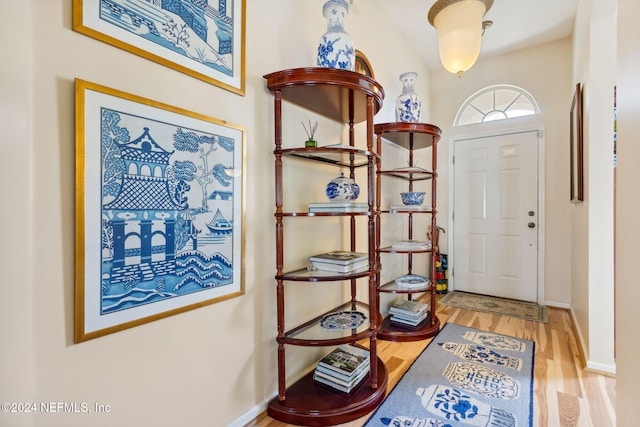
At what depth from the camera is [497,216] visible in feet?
11.8

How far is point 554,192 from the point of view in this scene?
3.29 metres

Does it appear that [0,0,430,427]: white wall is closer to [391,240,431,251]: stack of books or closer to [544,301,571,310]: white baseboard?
[391,240,431,251]: stack of books

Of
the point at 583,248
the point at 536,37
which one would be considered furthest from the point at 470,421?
the point at 536,37

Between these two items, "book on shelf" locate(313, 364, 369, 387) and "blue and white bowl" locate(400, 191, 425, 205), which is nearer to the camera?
"book on shelf" locate(313, 364, 369, 387)

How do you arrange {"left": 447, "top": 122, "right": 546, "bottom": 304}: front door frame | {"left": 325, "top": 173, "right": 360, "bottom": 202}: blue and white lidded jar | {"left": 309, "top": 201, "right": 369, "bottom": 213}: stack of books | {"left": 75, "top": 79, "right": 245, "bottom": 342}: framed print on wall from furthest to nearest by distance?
1. {"left": 447, "top": 122, "right": 546, "bottom": 304}: front door frame
2. {"left": 325, "top": 173, "right": 360, "bottom": 202}: blue and white lidded jar
3. {"left": 309, "top": 201, "right": 369, "bottom": 213}: stack of books
4. {"left": 75, "top": 79, "right": 245, "bottom": 342}: framed print on wall

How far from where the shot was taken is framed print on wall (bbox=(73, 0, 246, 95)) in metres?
1.02

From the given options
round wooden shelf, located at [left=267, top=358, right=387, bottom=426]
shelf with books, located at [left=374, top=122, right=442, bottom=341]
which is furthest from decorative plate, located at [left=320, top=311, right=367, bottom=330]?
shelf with books, located at [left=374, top=122, right=442, bottom=341]

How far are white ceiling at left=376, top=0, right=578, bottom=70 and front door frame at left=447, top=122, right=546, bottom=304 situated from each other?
0.87 m

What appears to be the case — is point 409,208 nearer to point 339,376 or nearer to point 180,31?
point 339,376

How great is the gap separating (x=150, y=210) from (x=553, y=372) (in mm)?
2540

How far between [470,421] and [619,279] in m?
0.96

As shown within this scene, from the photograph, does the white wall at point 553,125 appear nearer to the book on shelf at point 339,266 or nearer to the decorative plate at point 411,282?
the decorative plate at point 411,282

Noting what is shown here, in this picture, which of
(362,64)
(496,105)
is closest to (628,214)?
(362,64)

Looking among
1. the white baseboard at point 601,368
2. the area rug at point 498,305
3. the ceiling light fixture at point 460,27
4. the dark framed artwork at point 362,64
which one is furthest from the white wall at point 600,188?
the dark framed artwork at point 362,64
